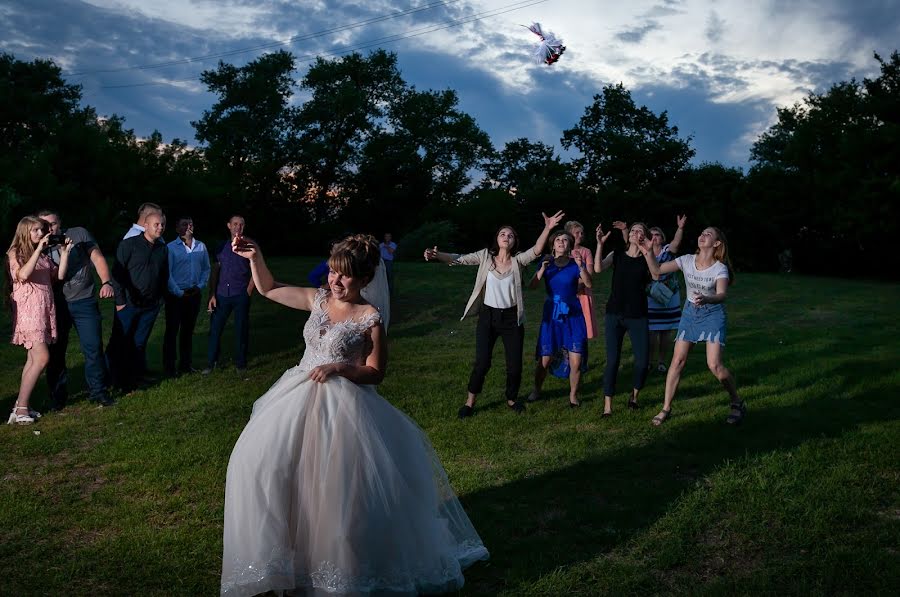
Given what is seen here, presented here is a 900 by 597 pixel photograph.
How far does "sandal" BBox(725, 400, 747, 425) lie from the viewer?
354 inches

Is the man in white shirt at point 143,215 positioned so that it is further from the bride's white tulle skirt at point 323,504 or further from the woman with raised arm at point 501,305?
the bride's white tulle skirt at point 323,504

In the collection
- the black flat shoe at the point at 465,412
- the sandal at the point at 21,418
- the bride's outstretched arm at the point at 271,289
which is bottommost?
the black flat shoe at the point at 465,412

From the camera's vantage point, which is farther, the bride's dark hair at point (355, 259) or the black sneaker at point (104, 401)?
the black sneaker at point (104, 401)

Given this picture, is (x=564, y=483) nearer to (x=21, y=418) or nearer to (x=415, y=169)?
(x=21, y=418)

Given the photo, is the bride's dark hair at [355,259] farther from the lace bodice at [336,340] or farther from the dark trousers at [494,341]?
the dark trousers at [494,341]

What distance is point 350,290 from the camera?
502 cm

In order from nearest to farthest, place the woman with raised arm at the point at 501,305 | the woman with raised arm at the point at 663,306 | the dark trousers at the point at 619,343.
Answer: the dark trousers at the point at 619,343
the woman with raised arm at the point at 501,305
the woman with raised arm at the point at 663,306

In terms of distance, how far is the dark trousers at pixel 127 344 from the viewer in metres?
10.6

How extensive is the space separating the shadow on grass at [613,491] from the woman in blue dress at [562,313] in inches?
52.5

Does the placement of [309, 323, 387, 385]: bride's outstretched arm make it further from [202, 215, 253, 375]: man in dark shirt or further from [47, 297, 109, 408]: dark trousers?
[202, 215, 253, 375]: man in dark shirt

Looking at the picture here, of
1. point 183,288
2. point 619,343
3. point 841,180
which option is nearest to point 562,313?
point 619,343

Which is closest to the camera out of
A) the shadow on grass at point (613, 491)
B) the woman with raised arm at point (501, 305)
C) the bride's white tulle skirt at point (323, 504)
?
the bride's white tulle skirt at point (323, 504)

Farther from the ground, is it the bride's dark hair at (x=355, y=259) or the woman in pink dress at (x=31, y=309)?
the bride's dark hair at (x=355, y=259)

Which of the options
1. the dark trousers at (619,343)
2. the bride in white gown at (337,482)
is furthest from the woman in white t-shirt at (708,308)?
the bride in white gown at (337,482)
